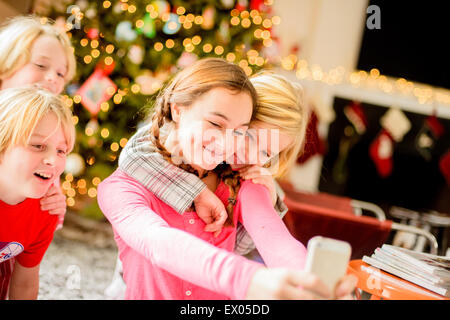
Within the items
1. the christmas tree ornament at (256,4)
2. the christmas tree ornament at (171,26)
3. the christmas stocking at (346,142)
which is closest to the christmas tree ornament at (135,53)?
the christmas tree ornament at (171,26)

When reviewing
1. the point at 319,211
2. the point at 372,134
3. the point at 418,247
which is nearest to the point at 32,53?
the point at 319,211

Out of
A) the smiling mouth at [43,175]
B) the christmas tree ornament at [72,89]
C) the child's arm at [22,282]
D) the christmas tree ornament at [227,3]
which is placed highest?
the christmas tree ornament at [227,3]

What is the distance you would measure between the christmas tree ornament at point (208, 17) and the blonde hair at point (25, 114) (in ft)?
5.36

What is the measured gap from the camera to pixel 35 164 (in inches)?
35.7

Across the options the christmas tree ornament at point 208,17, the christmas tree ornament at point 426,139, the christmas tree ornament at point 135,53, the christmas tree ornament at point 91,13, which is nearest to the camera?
the christmas tree ornament at point 91,13

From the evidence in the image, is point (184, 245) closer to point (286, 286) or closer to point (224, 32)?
point (286, 286)

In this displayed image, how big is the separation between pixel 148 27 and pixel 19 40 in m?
1.08

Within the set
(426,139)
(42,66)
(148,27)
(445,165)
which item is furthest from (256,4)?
(445,165)

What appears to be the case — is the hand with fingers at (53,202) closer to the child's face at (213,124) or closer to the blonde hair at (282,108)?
the child's face at (213,124)

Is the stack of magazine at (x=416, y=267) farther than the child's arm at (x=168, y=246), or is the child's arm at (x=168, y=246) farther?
the stack of magazine at (x=416, y=267)

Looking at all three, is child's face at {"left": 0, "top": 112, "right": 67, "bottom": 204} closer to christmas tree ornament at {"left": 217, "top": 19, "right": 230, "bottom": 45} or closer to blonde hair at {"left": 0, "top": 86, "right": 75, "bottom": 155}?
blonde hair at {"left": 0, "top": 86, "right": 75, "bottom": 155}

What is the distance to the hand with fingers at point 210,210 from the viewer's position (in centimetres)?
96

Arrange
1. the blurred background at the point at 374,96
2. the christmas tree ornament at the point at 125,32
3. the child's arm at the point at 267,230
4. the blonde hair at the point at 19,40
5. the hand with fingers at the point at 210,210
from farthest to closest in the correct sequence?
the blurred background at the point at 374,96 → the christmas tree ornament at the point at 125,32 → the blonde hair at the point at 19,40 → the hand with fingers at the point at 210,210 → the child's arm at the point at 267,230

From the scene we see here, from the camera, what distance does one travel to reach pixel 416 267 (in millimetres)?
1048
